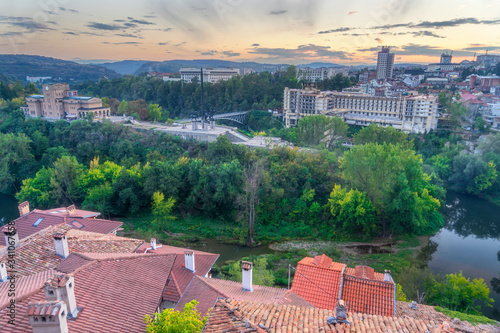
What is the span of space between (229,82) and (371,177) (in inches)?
1651

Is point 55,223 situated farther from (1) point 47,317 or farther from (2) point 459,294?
(2) point 459,294

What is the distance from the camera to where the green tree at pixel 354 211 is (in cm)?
2086

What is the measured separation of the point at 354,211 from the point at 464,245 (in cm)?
739

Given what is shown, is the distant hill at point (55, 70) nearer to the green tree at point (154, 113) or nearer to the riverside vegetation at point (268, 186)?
the riverside vegetation at point (268, 186)

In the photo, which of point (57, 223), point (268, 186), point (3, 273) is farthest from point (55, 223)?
point (268, 186)

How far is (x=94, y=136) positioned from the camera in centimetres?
3422

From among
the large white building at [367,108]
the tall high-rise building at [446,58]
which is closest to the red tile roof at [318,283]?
the large white building at [367,108]

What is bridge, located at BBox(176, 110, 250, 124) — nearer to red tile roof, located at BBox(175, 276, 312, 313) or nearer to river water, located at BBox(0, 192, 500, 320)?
river water, located at BBox(0, 192, 500, 320)

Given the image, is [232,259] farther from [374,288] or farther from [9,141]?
[9,141]

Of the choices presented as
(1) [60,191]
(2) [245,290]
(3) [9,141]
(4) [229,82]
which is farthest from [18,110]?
(2) [245,290]

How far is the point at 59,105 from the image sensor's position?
137ft

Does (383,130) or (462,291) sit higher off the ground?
(383,130)

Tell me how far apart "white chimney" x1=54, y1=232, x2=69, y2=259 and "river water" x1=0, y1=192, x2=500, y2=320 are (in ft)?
38.0

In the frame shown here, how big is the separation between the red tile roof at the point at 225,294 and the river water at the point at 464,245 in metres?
9.58
